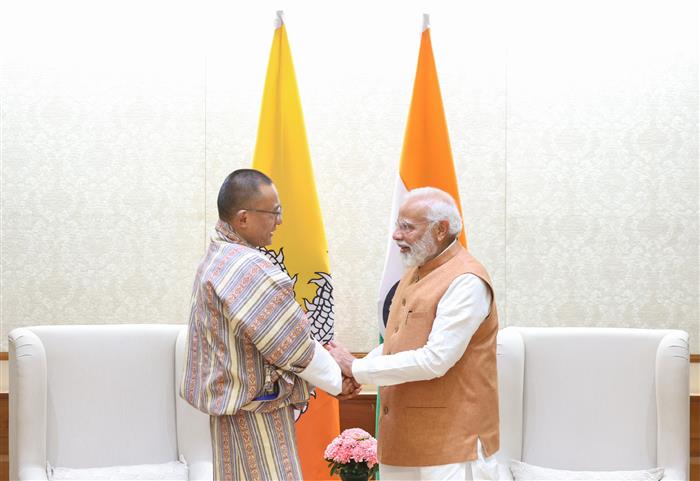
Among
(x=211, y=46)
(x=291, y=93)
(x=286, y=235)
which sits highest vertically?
(x=211, y=46)

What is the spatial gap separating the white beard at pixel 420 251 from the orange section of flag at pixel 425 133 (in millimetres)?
1309

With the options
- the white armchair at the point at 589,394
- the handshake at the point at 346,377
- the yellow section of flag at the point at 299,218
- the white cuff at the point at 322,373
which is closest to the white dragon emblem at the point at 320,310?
the yellow section of flag at the point at 299,218

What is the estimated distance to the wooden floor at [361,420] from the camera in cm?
426

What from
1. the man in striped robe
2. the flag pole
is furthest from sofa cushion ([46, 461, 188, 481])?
the flag pole

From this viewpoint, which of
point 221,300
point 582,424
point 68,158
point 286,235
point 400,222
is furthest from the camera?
point 68,158

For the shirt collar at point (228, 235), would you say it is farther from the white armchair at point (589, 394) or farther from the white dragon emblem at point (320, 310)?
the white armchair at point (589, 394)

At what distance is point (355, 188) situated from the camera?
4.50 metres

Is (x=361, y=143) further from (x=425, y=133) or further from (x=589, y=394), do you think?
(x=589, y=394)

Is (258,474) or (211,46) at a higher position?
(211,46)

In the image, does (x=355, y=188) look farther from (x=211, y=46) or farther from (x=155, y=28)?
(x=155, y=28)

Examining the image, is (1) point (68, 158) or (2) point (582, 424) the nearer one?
(2) point (582, 424)

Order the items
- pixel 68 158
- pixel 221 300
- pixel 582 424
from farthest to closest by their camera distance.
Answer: pixel 68 158
pixel 582 424
pixel 221 300

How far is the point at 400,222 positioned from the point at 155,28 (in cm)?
228

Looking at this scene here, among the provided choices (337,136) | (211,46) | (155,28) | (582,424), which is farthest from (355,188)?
(582,424)
